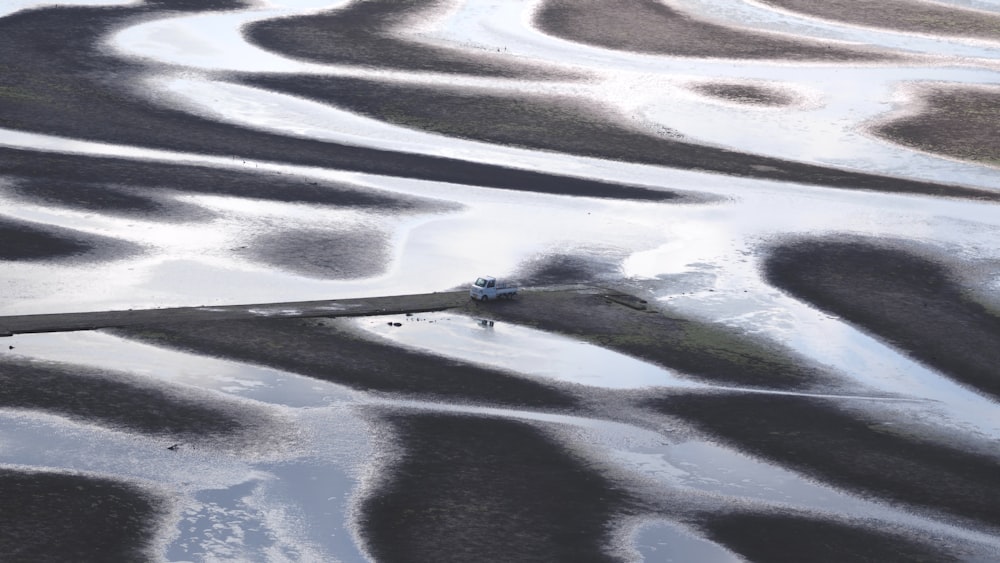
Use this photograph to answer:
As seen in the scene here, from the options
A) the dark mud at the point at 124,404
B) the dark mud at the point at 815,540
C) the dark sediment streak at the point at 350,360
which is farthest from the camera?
the dark sediment streak at the point at 350,360

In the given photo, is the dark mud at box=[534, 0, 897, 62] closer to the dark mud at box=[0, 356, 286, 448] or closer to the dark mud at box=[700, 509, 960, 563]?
the dark mud at box=[0, 356, 286, 448]

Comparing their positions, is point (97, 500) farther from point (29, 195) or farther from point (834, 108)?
point (834, 108)

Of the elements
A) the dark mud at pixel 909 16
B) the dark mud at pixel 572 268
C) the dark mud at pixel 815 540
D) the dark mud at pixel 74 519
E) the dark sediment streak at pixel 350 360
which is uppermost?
the dark mud at pixel 909 16

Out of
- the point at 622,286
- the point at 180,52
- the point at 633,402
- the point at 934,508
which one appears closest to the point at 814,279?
the point at 622,286

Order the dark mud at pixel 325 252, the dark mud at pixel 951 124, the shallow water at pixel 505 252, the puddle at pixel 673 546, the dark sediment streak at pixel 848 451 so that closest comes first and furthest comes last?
the puddle at pixel 673 546
the shallow water at pixel 505 252
the dark sediment streak at pixel 848 451
the dark mud at pixel 325 252
the dark mud at pixel 951 124

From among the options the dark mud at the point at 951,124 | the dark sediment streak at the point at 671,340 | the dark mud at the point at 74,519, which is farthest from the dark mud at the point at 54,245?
the dark mud at the point at 951,124

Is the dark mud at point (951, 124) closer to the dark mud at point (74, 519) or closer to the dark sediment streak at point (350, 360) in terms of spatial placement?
the dark sediment streak at point (350, 360)
